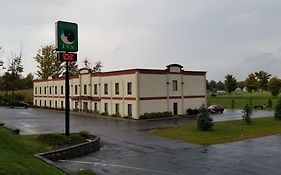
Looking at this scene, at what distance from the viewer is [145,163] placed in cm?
1922

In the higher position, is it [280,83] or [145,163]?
[280,83]

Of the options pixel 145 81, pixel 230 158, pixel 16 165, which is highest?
pixel 145 81

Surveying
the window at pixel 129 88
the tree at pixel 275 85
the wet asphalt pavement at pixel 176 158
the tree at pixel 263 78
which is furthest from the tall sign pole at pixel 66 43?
the tree at pixel 263 78

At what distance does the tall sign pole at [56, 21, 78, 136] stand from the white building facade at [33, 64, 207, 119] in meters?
21.4

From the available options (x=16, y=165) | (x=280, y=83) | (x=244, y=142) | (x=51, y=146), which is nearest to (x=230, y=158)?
(x=244, y=142)

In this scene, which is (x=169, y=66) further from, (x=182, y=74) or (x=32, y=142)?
(x=32, y=142)

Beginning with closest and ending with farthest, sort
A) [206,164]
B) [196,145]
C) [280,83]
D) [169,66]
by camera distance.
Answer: [206,164]
[196,145]
[169,66]
[280,83]

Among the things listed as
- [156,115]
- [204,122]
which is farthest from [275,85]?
[204,122]

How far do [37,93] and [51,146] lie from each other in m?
61.8

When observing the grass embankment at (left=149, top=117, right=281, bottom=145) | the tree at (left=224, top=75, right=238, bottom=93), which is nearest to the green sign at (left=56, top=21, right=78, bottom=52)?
the grass embankment at (left=149, top=117, right=281, bottom=145)

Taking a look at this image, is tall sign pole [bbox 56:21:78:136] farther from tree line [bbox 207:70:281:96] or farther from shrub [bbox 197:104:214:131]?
tree line [bbox 207:70:281:96]

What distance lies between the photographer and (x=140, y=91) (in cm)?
4647

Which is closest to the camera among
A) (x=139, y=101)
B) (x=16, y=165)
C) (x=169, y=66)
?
(x=16, y=165)

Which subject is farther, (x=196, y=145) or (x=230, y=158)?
(x=196, y=145)
